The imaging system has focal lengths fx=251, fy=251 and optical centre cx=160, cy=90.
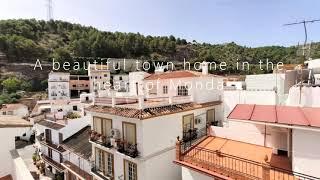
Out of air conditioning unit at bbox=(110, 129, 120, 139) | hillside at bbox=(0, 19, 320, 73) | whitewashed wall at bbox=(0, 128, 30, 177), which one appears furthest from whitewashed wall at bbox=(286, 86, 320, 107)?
hillside at bbox=(0, 19, 320, 73)

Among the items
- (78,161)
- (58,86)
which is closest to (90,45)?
(58,86)

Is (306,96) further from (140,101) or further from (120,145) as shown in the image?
(120,145)

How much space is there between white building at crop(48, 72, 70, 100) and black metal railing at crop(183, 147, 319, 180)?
3017 inches

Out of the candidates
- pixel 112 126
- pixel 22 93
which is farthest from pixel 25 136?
pixel 22 93

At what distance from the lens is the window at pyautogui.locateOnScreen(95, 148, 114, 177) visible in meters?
17.2

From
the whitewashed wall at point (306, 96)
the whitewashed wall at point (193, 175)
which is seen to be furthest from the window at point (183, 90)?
the whitewashed wall at point (306, 96)

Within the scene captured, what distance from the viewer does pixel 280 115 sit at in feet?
30.7

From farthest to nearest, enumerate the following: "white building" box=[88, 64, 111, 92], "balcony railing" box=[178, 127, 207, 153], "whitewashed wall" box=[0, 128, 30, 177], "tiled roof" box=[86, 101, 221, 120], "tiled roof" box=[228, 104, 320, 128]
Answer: "white building" box=[88, 64, 111, 92]
"whitewashed wall" box=[0, 128, 30, 177]
"balcony railing" box=[178, 127, 207, 153]
"tiled roof" box=[86, 101, 221, 120]
"tiled roof" box=[228, 104, 320, 128]

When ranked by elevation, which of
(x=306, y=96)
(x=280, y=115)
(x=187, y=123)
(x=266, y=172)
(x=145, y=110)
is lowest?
(x=266, y=172)

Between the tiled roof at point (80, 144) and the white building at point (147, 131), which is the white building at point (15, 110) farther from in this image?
the white building at point (147, 131)

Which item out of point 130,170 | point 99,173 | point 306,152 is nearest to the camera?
point 306,152

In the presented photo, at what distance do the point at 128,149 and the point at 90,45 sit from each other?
108 meters

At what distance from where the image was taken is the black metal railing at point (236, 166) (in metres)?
8.79

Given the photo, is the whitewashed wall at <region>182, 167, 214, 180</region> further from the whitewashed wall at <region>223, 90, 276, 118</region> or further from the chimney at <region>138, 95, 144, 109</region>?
the whitewashed wall at <region>223, 90, 276, 118</region>
